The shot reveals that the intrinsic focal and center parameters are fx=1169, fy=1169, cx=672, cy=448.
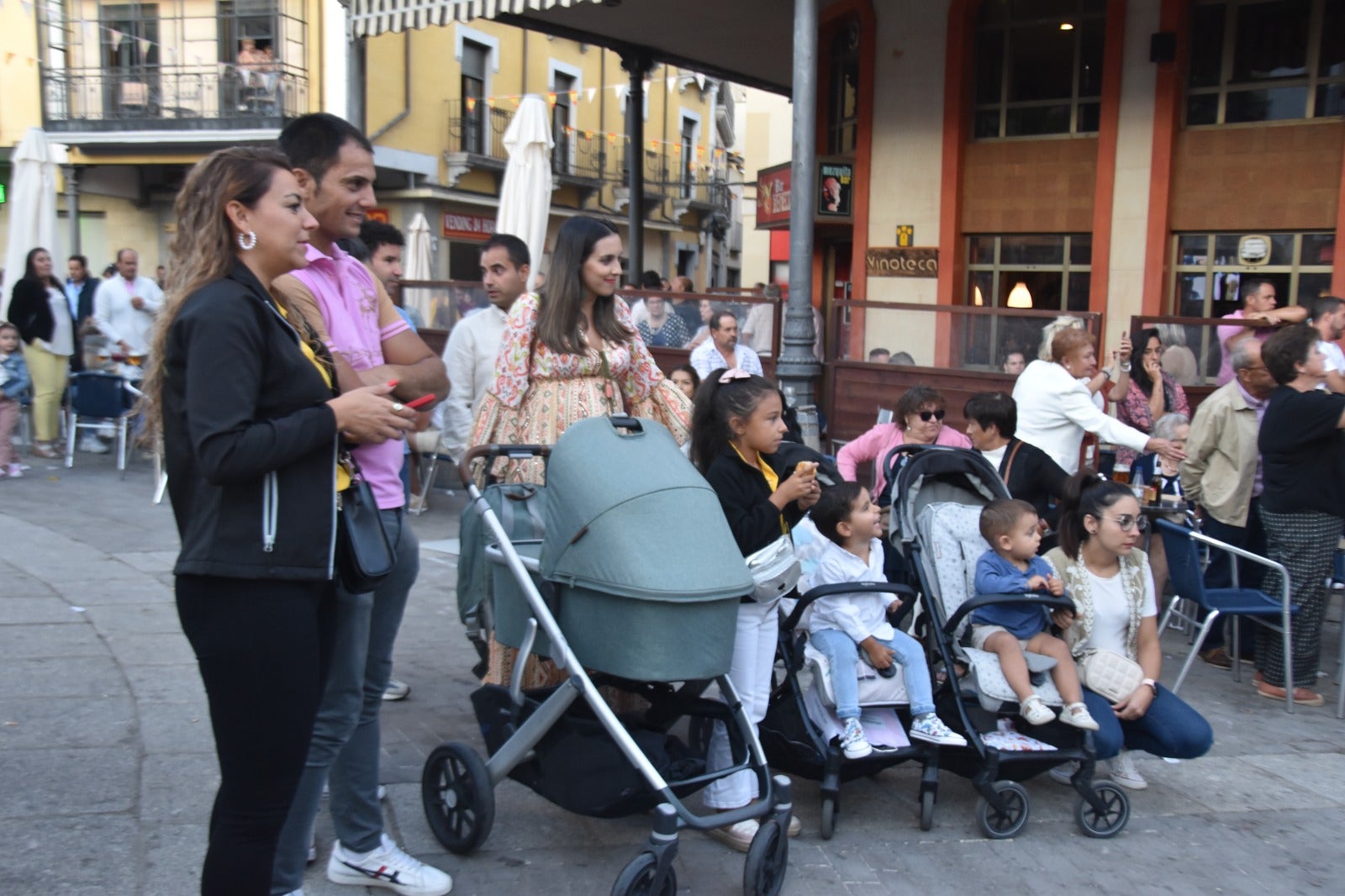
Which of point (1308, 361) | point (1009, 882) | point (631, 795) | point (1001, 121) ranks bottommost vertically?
point (1009, 882)

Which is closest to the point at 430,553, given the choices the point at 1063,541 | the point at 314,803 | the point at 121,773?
the point at 121,773

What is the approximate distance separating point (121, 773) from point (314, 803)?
1.52 meters

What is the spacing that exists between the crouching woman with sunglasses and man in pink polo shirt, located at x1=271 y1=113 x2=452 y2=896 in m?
2.59

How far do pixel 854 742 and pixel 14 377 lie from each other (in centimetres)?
920

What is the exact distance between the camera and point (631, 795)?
11.1 feet

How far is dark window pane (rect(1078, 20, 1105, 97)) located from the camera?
41.4 ft

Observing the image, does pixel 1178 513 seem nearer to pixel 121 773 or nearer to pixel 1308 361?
pixel 1308 361

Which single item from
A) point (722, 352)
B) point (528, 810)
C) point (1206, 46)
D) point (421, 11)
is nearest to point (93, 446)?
point (421, 11)

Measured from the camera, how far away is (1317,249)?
11.5m

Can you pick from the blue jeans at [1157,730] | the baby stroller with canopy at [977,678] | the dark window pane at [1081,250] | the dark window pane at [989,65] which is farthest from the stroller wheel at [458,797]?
the dark window pane at [989,65]

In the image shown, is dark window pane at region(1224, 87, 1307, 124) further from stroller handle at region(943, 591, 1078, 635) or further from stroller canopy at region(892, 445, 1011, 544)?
stroller handle at region(943, 591, 1078, 635)

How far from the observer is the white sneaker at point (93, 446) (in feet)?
38.8

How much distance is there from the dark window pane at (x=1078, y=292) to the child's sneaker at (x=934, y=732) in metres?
9.69

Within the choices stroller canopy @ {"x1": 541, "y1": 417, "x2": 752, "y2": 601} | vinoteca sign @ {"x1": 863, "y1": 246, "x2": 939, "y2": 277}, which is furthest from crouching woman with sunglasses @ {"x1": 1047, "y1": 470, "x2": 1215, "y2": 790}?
vinoteca sign @ {"x1": 863, "y1": 246, "x2": 939, "y2": 277}
